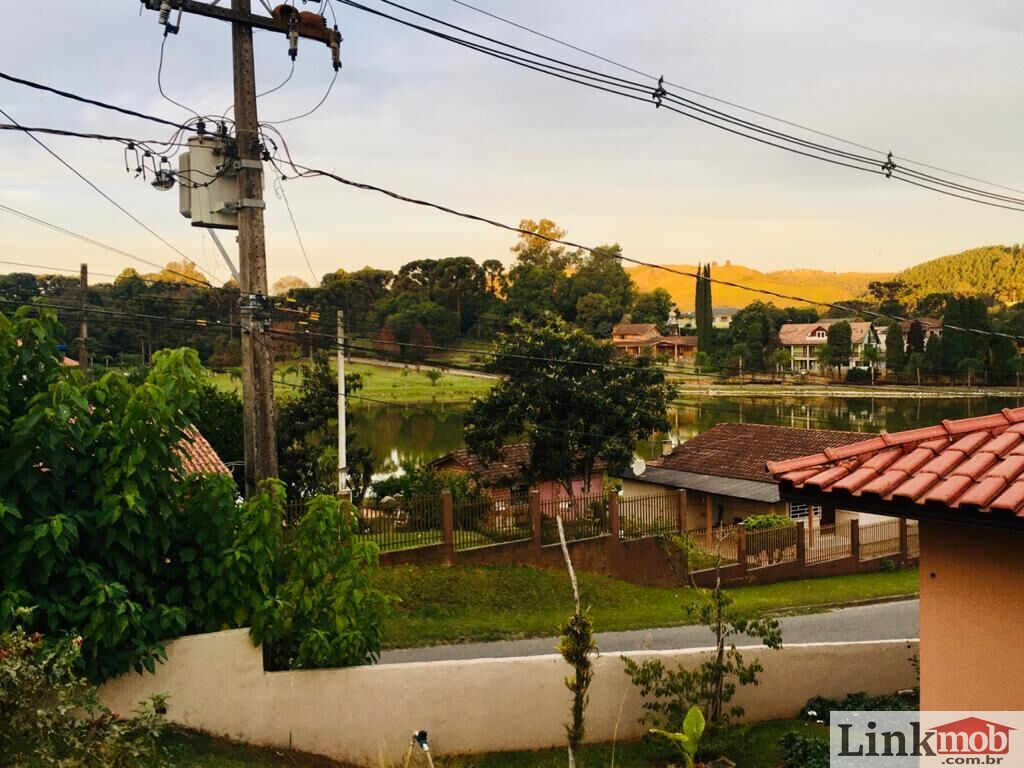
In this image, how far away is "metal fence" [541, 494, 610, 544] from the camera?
19.8m

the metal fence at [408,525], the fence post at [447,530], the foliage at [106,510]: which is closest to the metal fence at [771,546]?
the fence post at [447,530]

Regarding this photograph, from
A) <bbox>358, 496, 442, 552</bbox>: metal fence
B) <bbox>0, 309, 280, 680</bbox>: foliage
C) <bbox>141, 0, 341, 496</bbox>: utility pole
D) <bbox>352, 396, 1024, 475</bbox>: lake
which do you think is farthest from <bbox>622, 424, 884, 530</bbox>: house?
<bbox>352, 396, 1024, 475</bbox>: lake

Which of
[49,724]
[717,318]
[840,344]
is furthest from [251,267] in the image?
[717,318]

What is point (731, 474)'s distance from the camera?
2802 cm

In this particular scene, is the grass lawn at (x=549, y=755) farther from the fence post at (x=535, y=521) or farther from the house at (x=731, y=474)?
the house at (x=731, y=474)

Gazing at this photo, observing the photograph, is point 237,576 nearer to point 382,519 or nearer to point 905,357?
point 382,519

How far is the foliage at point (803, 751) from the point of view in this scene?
24.8ft

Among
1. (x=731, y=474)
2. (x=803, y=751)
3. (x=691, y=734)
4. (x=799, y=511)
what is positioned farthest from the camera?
(x=731, y=474)

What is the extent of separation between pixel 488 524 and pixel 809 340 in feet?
253

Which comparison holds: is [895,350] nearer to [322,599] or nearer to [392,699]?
[392,699]

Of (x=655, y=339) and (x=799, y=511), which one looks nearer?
(x=799, y=511)

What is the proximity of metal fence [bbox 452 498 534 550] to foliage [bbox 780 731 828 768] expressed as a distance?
35.6ft

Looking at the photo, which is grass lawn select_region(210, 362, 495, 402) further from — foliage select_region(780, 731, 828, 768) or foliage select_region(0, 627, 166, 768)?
foliage select_region(0, 627, 166, 768)

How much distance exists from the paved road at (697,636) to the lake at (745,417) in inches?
1314
